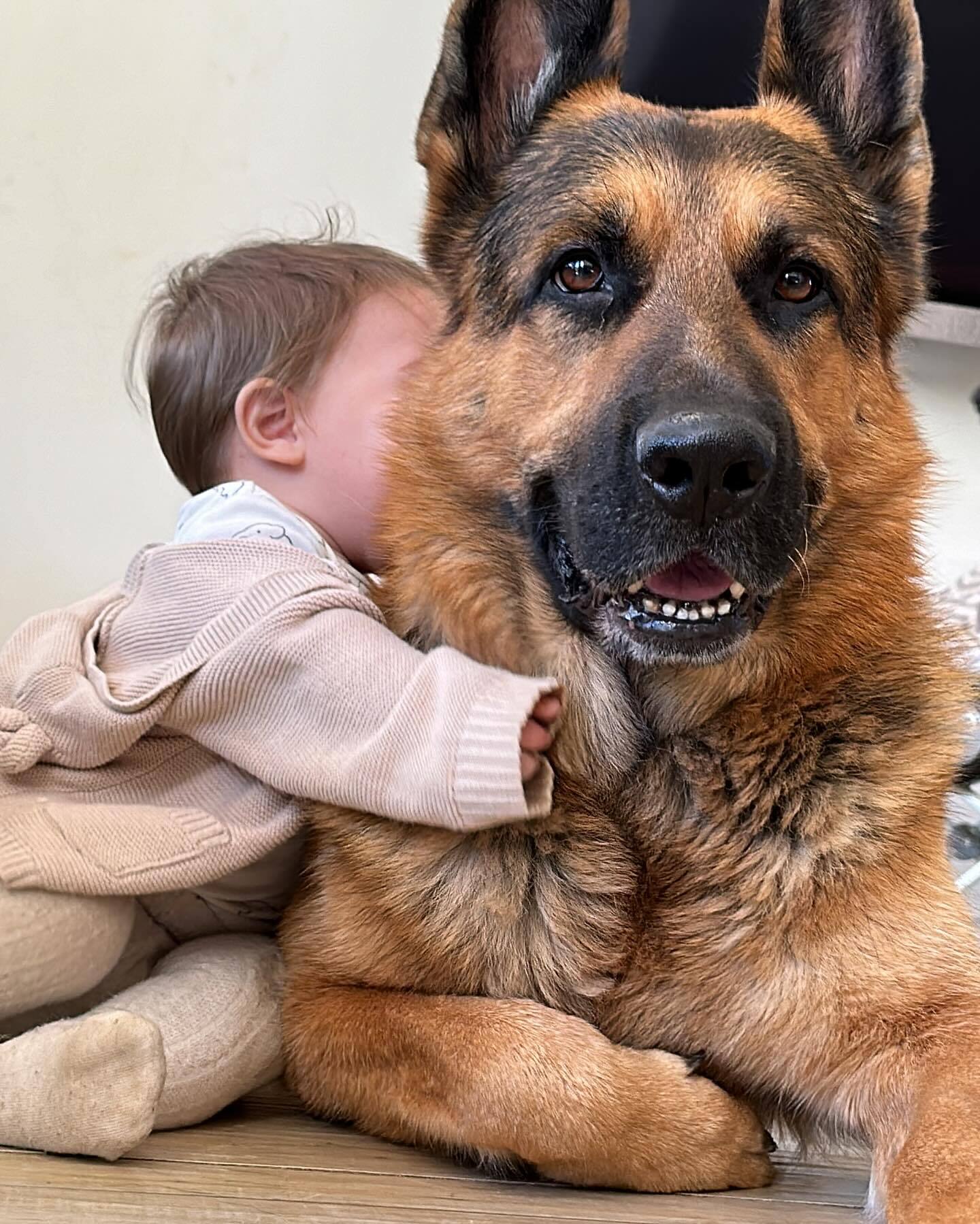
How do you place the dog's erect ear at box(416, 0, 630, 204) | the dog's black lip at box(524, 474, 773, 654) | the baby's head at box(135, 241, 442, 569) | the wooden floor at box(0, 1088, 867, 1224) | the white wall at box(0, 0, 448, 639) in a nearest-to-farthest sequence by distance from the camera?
the wooden floor at box(0, 1088, 867, 1224) → the dog's black lip at box(524, 474, 773, 654) → the dog's erect ear at box(416, 0, 630, 204) → the baby's head at box(135, 241, 442, 569) → the white wall at box(0, 0, 448, 639)

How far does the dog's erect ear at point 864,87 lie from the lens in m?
1.47

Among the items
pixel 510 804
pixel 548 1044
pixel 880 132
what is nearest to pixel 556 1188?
pixel 548 1044

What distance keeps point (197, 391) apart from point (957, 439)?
2428mm

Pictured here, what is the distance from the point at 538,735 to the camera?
1.19m

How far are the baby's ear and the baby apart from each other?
244mm

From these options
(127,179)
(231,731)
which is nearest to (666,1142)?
(231,731)

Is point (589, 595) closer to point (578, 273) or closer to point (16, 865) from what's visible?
point (578, 273)

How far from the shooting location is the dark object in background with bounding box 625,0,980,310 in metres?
3.01

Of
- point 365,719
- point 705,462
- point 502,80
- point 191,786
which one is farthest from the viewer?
point 502,80

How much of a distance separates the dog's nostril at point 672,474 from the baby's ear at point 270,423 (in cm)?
76

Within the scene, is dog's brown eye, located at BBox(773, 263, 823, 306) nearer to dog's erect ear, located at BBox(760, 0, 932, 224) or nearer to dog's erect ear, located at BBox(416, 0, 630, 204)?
dog's erect ear, located at BBox(760, 0, 932, 224)

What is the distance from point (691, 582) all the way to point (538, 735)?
21 cm

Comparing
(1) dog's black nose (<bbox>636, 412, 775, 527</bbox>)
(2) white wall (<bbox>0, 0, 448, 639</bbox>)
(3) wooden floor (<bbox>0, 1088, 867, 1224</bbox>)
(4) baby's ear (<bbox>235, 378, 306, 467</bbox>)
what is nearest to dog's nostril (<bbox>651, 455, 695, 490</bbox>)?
(1) dog's black nose (<bbox>636, 412, 775, 527</bbox>)

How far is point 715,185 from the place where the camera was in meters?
1.31
